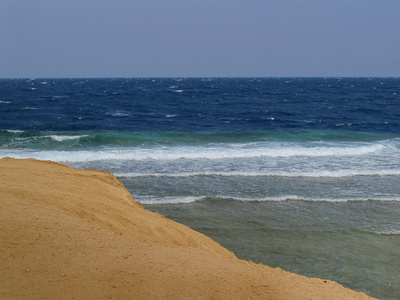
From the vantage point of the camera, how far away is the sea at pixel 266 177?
1038 centimetres

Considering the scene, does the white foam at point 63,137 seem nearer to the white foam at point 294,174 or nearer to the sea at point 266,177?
the sea at point 266,177

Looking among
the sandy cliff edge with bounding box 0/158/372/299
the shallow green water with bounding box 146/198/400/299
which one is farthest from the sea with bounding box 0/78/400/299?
the sandy cliff edge with bounding box 0/158/372/299

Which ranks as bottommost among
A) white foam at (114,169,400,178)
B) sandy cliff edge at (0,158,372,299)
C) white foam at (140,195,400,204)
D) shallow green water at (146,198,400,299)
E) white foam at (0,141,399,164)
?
shallow green water at (146,198,400,299)

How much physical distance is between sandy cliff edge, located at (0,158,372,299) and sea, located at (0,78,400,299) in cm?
379

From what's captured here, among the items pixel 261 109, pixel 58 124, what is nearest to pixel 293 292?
pixel 58 124

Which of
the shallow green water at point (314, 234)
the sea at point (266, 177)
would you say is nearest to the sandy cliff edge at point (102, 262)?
the shallow green water at point (314, 234)

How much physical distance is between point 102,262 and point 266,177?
13208 mm

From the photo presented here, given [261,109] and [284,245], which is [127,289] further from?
[261,109]

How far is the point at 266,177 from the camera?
17.9 m

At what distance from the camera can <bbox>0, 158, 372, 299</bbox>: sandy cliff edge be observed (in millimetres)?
4773

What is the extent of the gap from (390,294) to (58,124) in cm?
3163

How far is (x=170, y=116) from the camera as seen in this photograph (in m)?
42.2

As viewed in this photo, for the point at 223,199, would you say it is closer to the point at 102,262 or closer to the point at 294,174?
the point at 294,174

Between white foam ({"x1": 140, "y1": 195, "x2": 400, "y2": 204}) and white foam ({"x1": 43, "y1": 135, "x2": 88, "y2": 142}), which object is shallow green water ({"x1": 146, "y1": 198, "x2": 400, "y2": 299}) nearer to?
white foam ({"x1": 140, "y1": 195, "x2": 400, "y2": 204})
